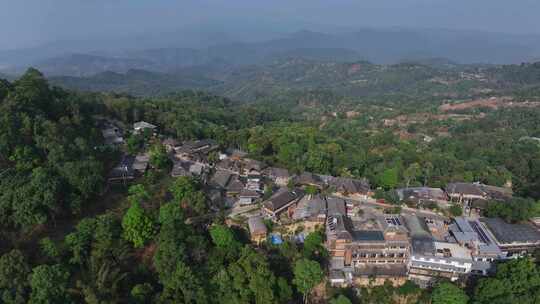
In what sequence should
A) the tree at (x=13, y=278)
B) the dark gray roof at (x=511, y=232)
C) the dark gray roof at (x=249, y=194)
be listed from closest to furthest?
the tree at (x=13, y=278), the dark gray roof at (x=511, y=232), the dark gray roof at (x=249, y=194)

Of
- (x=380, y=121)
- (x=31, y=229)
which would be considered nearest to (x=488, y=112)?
(x=380, y=121)

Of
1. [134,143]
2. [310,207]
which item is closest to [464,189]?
[310,207]

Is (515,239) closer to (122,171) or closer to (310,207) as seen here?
(310,207)

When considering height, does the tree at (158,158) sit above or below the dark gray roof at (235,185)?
above

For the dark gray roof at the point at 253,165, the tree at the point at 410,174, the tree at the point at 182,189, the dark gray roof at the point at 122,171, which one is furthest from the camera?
the tree at the point at 410,174

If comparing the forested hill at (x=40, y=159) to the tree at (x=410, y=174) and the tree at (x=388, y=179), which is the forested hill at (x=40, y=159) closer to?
the tree at (x=388, y=179)

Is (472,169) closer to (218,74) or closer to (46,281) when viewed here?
(46,281)

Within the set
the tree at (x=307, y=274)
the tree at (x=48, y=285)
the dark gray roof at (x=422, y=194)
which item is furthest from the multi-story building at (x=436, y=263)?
the tree at (x=48, y=285)

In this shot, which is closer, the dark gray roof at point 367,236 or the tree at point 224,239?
the tree at point 224,239
